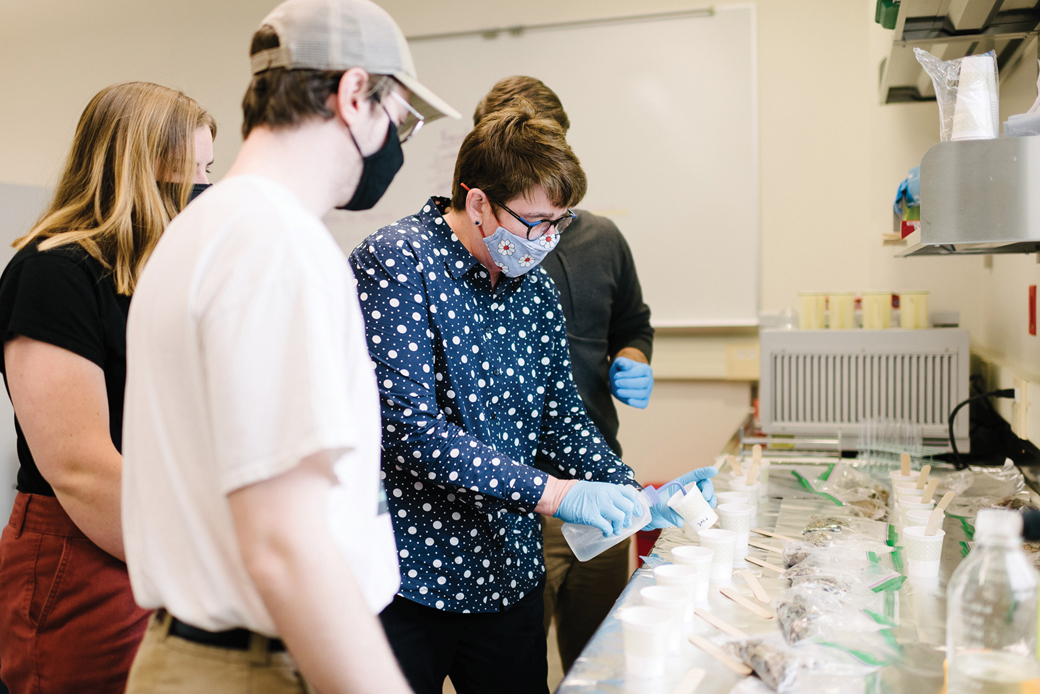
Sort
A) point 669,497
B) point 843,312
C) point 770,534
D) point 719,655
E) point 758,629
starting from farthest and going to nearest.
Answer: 1. point 843,312
2. point 770,534
3. point 669,497
4. point 758,629
5. point 719,655

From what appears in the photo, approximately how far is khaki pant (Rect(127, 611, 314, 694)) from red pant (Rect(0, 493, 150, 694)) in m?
0.54

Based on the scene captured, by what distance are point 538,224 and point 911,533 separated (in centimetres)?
86

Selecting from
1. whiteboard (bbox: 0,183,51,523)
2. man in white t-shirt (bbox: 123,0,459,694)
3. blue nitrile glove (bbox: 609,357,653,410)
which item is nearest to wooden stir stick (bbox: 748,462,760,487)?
blue nitrile glove (bbox: 609,357,653,410)

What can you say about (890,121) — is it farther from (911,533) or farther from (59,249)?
(59,249)

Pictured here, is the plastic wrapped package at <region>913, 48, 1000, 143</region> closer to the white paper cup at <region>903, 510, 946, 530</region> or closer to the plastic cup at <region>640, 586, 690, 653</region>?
the white paper cup at <region>903, 510, 946, 530</region>

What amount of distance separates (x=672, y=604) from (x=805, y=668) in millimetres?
181

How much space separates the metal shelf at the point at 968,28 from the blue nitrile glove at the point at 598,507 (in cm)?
133

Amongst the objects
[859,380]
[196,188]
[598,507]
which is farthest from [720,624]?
[859,380]

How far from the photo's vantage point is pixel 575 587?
82.9 inches

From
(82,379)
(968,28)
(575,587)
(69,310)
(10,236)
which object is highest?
(968,28)

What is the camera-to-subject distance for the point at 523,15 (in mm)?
3428

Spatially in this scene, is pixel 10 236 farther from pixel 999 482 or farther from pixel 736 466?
pixel 999 482

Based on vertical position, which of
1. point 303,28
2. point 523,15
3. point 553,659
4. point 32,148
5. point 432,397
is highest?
point 523,15

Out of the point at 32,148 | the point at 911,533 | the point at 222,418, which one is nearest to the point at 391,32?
the point at 222,418
